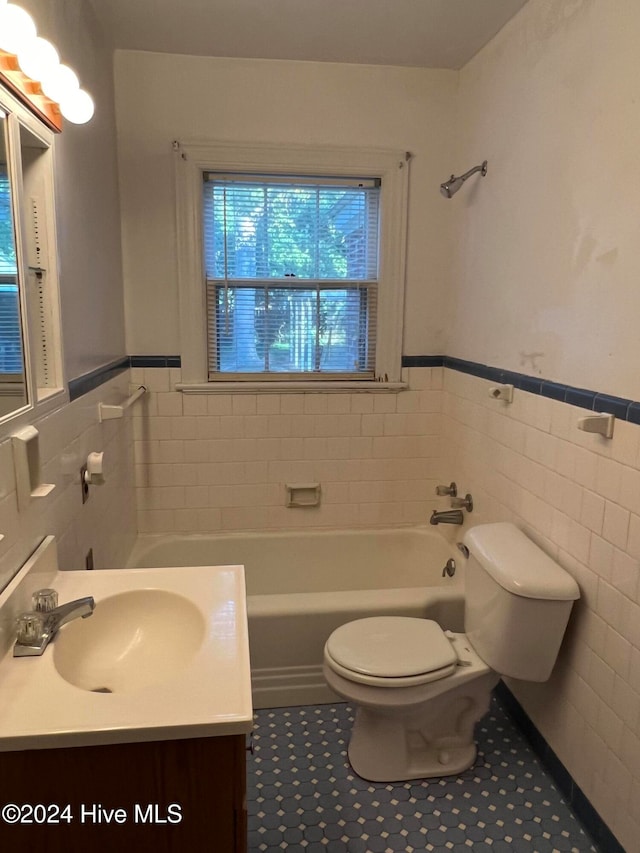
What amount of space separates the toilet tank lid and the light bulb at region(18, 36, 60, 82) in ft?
5.80

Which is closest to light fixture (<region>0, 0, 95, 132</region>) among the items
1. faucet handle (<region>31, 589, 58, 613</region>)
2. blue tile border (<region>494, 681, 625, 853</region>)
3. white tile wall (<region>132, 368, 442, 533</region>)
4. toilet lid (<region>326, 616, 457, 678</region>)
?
faucet handle (<region>31, 589, 58, 613</region>)

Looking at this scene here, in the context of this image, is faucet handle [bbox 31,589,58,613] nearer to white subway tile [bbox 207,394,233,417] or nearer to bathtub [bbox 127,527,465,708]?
bathtub [bbox 127,527,465,708]

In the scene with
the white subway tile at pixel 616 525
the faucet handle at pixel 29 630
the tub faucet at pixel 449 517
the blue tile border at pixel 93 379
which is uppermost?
the blue tile border at pixel 93 379

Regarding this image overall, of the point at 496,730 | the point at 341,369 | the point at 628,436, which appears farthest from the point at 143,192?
the point at 496,730

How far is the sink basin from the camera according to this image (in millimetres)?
1284

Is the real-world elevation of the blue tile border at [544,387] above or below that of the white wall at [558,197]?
below

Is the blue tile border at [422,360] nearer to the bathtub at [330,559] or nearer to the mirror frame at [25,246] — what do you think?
the bathtub at [330,559]

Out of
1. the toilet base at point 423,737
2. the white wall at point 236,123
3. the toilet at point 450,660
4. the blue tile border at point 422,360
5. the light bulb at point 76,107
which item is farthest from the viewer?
the blue tile border at point 422,360

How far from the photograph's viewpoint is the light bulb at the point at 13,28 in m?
1.16

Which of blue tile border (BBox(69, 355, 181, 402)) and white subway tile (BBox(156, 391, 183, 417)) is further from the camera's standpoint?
white subway tile (BBox(156, 391, 183, 417))

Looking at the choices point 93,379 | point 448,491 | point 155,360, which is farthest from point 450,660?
point 155,360

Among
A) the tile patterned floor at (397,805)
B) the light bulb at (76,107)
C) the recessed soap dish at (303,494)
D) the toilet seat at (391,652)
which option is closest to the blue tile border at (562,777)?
the tile patterned floor at (397,805)

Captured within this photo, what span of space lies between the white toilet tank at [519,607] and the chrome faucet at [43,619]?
3.87ft

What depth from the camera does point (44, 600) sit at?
4.10ft
